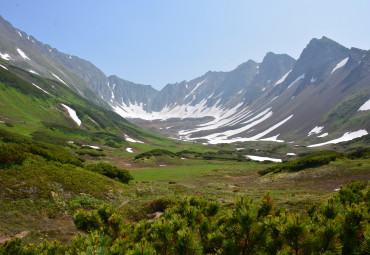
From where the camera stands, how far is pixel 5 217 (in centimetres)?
1255

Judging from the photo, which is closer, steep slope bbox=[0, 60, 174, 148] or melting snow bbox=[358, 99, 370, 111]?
steep slope bbox=[0, 60, 174, 148]

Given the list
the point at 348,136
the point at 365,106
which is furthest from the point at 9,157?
the point at 365,106

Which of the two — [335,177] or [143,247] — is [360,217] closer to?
[143,247]

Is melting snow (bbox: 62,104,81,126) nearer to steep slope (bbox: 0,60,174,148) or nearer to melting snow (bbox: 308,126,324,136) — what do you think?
steep slope (bbox: 0,60,174,148)

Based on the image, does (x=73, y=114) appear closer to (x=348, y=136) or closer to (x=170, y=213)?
(x=170, y=213)

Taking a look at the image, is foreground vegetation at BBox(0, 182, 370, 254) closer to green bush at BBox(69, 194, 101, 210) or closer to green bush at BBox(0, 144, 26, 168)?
green bush at BBox(69, 194, 101, 210)

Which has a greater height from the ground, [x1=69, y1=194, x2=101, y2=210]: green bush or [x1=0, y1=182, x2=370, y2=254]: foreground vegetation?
[x1=0, y1=182, x2=370, y2=254]: foreground vegetation

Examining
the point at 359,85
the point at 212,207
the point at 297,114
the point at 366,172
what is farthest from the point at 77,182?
the point at 359,85

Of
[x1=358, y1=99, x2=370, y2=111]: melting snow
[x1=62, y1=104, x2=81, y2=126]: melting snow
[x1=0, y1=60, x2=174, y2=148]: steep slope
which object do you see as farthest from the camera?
[x1=358, y1=99, x2=370, y2=111]: melting snow

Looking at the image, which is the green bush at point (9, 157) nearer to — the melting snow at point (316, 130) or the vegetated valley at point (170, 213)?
the vegetated valley at point (170, 213)

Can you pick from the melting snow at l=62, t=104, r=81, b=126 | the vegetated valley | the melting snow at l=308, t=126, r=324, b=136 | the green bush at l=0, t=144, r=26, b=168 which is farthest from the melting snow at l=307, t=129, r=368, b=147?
the green bush at l=0, t=144, r=26, b=168

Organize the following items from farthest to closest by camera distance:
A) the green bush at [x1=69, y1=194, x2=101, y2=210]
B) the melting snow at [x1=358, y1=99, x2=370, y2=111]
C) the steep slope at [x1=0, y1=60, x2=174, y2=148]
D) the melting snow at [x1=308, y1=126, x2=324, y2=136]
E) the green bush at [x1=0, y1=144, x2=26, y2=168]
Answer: the melting snow at [x1=308, y1=126, x2=324, y2=136] < the melting snow at [x1=358, y1=99, x2=370, y2=111] < the steep slope at [x1=0, y1=60, x2=174, y2=148] < the green bush at [x1=0, y1=144, x2=26, y2=168] < the green bush at [x1=69, y1=194, x2=101, y2=210]

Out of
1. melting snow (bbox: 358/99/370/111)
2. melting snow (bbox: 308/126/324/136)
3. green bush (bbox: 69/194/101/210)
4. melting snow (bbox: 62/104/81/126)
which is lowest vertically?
green bush (bbox: 69/194/101/210)

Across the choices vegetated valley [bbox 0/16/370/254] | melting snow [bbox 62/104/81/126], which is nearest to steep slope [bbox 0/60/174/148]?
melting snow [bbox 62/104/81/126]
